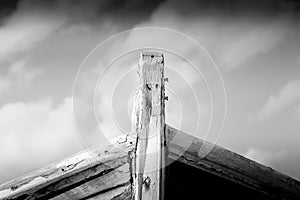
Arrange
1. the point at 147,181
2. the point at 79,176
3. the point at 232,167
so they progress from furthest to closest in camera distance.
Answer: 1. the point at 232,167
2. the point at 79,176
3. the point at 147,181

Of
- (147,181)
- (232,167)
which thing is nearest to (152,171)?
(147,181)

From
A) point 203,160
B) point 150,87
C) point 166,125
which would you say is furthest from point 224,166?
point 150,87

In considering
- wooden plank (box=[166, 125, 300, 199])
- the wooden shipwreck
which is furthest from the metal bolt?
wooden plank (box=[166, 125, 300, 199])

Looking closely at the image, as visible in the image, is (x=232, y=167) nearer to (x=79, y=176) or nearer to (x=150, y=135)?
(x=150, y=135)

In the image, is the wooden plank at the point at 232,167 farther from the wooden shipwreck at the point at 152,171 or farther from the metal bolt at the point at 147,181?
the metal bolt at the point at 147,181

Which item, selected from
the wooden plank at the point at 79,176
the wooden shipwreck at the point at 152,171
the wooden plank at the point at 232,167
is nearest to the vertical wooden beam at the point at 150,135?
the wooden shipwreck at the point at 152,171

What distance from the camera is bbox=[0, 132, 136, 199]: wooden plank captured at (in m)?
3.63

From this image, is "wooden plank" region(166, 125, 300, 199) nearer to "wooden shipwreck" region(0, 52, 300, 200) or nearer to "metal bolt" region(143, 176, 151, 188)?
"wooden shipwreck" region(0, 52, 300, 200)

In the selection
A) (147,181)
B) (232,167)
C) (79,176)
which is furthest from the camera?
(232,167)

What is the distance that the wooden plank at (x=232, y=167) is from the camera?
11.7 ft

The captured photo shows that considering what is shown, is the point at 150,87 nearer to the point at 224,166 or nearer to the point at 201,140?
the point at 201,140

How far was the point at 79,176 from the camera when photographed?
145 inches

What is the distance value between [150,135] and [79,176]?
88cm

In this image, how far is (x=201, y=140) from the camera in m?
3.73
